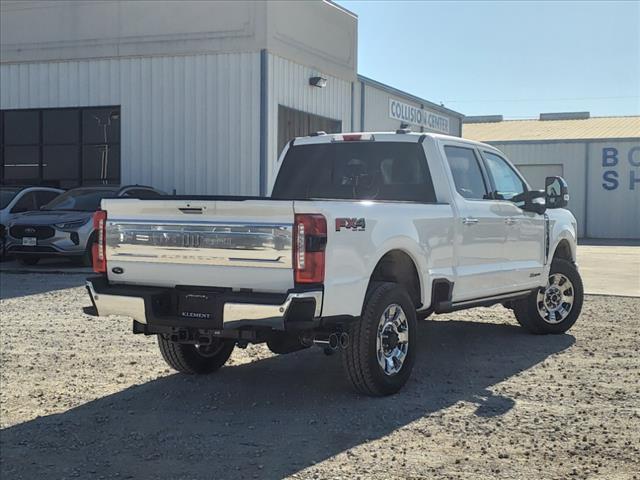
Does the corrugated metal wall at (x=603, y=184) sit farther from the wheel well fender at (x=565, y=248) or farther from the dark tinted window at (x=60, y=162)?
the wheel well fender at (x=565, y=248)

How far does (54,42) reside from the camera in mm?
19984

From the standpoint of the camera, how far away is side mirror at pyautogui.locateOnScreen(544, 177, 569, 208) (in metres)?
8.09

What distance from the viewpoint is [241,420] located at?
17.6ft

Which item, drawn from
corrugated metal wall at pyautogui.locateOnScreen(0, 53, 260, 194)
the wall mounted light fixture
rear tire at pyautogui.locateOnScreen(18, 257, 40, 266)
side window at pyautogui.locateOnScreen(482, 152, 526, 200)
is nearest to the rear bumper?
side window at pyautogui.locateOnScreen(482, 152, 526, 200)

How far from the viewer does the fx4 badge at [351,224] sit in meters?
5.24

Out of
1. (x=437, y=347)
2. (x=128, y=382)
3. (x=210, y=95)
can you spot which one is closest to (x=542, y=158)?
(x=210, y=95)

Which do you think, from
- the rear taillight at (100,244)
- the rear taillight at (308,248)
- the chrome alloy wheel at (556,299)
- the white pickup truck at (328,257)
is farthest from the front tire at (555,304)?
the rear taillight at (100,244)

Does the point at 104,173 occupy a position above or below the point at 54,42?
below

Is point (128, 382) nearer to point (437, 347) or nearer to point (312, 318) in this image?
point (312, 318)

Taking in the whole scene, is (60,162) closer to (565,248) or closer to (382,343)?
(565,248)

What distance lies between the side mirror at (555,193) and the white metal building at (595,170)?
26.8 m

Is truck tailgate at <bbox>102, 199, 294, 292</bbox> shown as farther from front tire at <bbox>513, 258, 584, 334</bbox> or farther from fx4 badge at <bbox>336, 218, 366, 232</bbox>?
front tire at <bbox>513, 258, 584, 334</bbox>

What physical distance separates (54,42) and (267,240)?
16921mm

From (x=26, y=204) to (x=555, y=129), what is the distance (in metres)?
30.5
